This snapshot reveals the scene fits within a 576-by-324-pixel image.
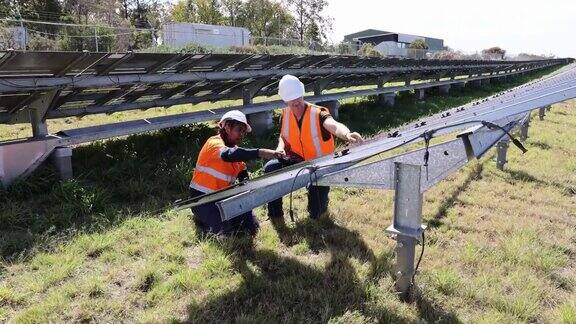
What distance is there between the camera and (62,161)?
17.6 feet

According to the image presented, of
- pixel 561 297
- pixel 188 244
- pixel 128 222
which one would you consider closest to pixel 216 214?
pixel 188 244

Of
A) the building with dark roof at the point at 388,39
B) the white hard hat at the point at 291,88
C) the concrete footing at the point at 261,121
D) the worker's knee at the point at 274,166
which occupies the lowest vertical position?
the worker's knee at the point at 274,166

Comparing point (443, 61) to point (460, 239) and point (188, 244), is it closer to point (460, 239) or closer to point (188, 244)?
point (460, 239)

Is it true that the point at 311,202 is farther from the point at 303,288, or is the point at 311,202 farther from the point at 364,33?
the point at 364,33

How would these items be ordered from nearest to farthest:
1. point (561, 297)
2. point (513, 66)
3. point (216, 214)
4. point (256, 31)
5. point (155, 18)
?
point (561, 297)
point (216, 214)
point (513, 66)
point (155, 18)
point (256, 31)

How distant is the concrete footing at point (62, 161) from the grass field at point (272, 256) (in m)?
0.11

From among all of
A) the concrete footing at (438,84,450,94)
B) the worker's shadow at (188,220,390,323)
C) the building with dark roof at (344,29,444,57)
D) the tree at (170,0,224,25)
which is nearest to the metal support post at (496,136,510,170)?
the worker's shadow at (188,220,390,323)

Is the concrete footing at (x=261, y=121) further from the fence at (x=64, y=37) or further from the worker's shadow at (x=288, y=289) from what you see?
the fence at (x=64, y=37)

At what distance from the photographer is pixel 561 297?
3410 millimetres

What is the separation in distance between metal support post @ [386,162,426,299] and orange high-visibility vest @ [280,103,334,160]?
1.54 m

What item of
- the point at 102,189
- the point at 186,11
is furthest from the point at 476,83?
the point at 186,11

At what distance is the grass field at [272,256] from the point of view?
317 centimetres

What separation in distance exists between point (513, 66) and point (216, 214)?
96.9 feet

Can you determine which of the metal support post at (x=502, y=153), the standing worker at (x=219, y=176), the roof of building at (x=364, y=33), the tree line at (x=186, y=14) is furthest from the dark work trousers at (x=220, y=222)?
the roof of building at (x=364, y=33)
